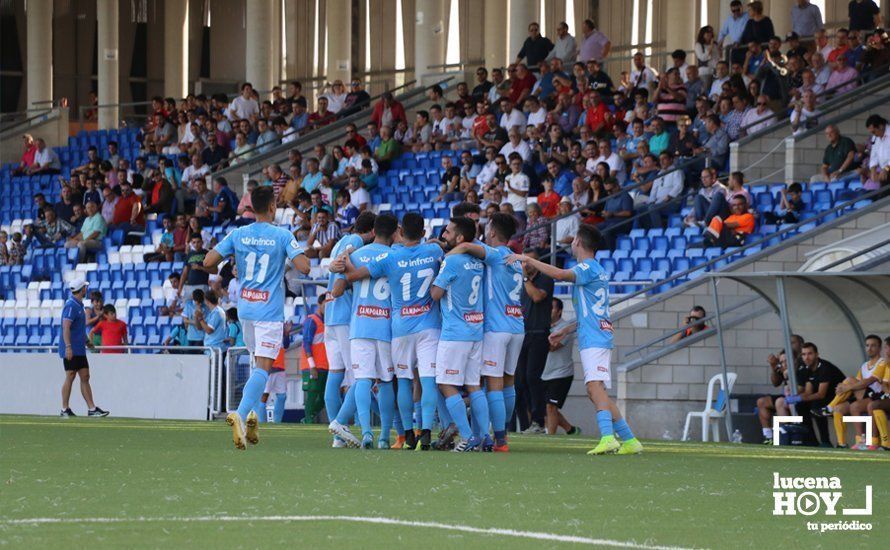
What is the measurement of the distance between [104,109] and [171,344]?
1860 centimetres

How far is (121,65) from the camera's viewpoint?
5172 cm

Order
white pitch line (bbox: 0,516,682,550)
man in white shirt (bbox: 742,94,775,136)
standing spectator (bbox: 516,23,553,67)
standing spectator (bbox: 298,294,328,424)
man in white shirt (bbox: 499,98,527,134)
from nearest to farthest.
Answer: white pitch line (bbox: 0,516,682,550) < standing spectator (bbox: 298,294,328,424) < man in white shirt (bbox: 742,94,775,136) < man in white shirt (bbox: 499,98,527,134) < standing spectator (bbox: 516,23,553,67)

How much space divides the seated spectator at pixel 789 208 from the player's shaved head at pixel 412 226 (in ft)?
32.3

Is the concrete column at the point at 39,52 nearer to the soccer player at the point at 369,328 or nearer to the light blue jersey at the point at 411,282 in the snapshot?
the soccer player at the point at 369,328

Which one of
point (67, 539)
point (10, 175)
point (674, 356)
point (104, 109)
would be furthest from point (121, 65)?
point (67, 539)

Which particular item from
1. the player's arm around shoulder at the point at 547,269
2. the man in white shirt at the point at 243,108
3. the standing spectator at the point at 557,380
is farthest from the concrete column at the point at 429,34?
the player's arm around shoulder at the point at 547,269

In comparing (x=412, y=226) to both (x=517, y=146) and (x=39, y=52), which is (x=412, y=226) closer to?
(x=517, y=146)

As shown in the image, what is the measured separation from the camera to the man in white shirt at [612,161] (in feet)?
80.5

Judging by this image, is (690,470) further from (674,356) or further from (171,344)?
(171,344)

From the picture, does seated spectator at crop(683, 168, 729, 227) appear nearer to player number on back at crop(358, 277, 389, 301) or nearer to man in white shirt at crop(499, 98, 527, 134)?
man in white shirt at crop(499, 98, 527, 134)

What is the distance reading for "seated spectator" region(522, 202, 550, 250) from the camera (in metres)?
22.9

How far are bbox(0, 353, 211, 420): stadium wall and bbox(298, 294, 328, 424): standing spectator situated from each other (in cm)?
158

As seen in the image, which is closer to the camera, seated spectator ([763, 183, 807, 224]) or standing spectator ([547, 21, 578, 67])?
seated spectator ([763, 183, 807, 224])

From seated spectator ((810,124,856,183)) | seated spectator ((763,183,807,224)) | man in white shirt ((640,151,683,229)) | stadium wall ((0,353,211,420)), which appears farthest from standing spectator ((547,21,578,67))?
stadium wall ((0,353,211,420))
